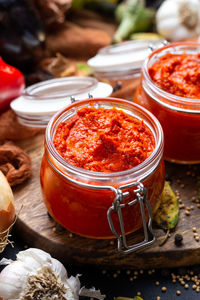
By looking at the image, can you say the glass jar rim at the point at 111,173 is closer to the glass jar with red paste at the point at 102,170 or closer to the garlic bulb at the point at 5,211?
the glass jar with red paste at the point at 102,170

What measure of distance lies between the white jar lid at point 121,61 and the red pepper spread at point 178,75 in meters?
0.27

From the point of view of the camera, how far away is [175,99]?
7.47ft

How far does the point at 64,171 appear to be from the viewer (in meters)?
1.96

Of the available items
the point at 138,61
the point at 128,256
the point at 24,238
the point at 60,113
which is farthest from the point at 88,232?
the point at 138,61

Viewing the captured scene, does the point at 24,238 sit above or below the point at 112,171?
below

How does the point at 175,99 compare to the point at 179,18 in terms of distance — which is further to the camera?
the point at 179,18

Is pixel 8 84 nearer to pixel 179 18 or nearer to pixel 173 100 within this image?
pixel 173 100

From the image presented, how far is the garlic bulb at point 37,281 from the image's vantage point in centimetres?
194

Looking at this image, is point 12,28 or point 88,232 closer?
point 88,232

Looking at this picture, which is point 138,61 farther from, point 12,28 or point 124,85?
point 12,28

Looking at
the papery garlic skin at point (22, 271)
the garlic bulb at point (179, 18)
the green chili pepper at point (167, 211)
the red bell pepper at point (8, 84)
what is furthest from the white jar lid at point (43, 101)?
the garlic bulb at point (179, 18)

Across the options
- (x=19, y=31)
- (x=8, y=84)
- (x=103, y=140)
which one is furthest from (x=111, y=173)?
(x=19, y=31)

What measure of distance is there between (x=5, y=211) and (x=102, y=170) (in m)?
0.56

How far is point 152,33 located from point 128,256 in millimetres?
Result: 2200
